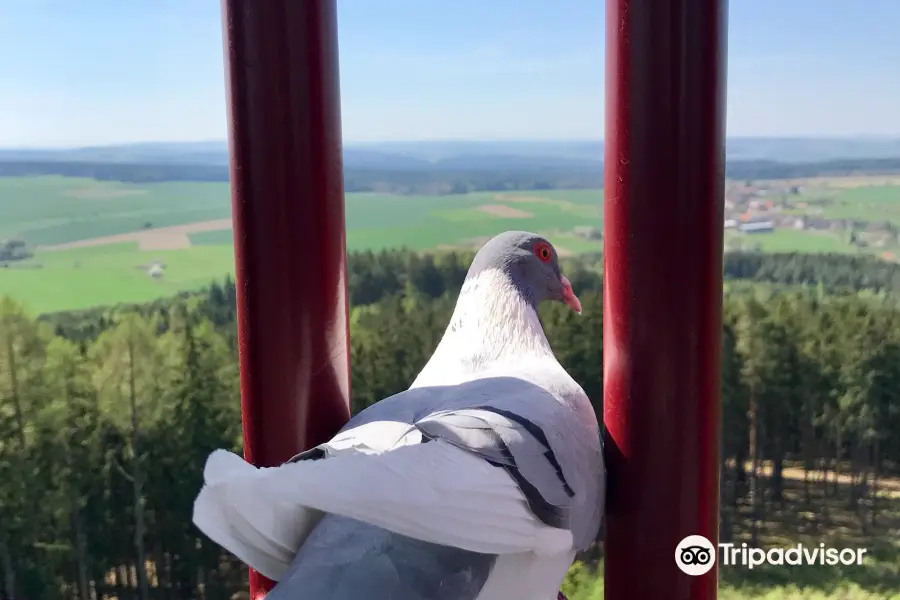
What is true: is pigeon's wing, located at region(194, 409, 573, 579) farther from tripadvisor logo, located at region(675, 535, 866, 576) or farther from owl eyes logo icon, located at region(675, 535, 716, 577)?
tripadvisor logo, located at region(675, 535, 866, 576)

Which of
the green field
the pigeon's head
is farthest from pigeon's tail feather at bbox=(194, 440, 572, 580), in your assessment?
the green field

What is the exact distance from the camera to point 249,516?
704 millimetres

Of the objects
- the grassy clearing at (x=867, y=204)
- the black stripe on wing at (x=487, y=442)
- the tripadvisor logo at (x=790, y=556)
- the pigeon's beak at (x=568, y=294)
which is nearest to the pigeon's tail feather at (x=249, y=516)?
the black stripe on wing at (x=487, y=442)

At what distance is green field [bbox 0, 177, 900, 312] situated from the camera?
162 cm

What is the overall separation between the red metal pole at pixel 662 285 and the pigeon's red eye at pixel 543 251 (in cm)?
20

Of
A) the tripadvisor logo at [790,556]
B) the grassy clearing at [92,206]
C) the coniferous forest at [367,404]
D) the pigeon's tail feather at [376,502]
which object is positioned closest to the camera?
the pigeon's tail feather at [376,502]

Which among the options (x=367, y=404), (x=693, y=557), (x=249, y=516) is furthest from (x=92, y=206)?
(x=693, y=557)

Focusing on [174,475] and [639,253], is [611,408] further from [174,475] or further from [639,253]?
[174,475]

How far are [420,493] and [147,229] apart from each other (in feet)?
4.26

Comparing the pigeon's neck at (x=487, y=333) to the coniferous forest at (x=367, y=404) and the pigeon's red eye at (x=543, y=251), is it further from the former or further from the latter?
the coniferous forest at (x=367, y=404)

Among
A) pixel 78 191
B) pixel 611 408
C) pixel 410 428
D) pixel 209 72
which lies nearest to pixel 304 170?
pixel 410 428

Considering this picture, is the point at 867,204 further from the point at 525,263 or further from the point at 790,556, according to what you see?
the point at 525,263

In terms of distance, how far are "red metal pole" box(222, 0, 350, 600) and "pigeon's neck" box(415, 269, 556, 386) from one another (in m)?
0.14

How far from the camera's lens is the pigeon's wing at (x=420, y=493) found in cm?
65
